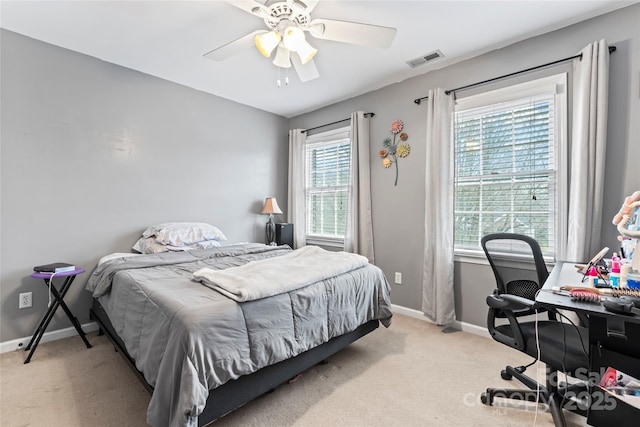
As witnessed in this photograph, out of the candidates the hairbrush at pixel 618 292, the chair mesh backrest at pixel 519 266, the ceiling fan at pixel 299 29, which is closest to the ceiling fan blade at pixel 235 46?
the ceiling fan at pixel 299 29

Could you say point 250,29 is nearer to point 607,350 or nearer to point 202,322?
point 202,322

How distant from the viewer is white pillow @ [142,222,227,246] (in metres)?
2.90

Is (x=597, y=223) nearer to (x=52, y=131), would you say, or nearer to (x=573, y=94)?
(x=573, y=94)

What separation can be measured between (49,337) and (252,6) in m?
3.15

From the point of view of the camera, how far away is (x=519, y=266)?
178cm

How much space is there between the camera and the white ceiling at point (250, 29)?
6.78 feet

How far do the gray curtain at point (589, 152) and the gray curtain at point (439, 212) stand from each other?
914mm

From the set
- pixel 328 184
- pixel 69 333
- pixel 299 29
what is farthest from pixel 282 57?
pixel 69 333

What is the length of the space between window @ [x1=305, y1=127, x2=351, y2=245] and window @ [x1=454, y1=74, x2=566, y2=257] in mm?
1398

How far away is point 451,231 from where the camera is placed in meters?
2.79

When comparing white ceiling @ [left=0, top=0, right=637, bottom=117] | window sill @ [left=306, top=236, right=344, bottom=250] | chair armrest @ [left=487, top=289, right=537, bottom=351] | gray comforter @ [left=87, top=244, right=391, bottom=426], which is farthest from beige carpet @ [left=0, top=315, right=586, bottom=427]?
white ceiling @ [left=0, top=0, right=637, bottom=117]

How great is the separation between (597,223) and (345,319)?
192 cm

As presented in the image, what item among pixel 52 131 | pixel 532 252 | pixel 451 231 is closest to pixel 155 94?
pixel 52 131

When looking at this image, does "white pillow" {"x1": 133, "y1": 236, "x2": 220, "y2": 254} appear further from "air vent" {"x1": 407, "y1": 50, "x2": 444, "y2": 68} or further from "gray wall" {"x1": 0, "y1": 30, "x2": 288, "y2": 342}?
"air vent" {"x1": 407, "y1": 50, "x2": 444, "y2": 68}
